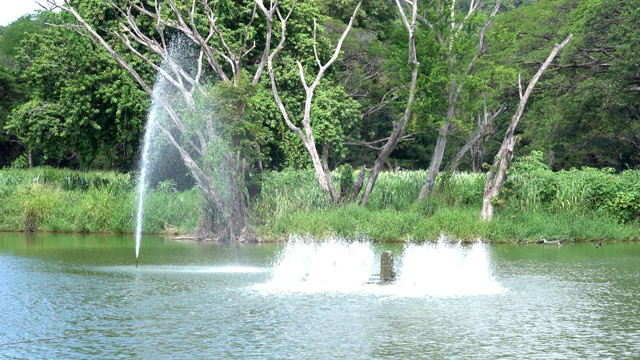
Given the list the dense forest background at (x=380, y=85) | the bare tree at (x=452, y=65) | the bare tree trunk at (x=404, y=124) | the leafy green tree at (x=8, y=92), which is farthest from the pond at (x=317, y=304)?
the leafy green tree at (x=8, y=92)

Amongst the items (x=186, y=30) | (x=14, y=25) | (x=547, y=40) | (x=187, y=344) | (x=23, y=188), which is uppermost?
(x=14, y=25)

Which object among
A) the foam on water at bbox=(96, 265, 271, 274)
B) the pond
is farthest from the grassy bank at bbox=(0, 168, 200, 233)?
the foam on water at bbox=(96, 265, 271, 274)

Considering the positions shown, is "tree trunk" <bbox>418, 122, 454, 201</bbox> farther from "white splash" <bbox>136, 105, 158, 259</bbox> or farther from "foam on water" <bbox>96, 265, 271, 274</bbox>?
"foam on water" <bbox>96, 265, 271, 274</bbox>

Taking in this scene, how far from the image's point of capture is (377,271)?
19.2 metres

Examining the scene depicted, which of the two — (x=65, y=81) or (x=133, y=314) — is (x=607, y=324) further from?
(x=65, y=81)

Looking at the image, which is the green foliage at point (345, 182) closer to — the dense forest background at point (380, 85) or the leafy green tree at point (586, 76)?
the dense forest background at point (380, 85)

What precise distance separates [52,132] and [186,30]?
8.70 metres

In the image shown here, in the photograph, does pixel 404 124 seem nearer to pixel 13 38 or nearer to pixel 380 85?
pixel 380 85

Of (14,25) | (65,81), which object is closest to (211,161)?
(65,81)

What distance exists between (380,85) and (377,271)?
3021 centimetres

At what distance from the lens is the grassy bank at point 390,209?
26.4m

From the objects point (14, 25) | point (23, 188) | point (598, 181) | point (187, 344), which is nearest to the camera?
point (187, 344)

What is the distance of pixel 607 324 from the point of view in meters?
13.3

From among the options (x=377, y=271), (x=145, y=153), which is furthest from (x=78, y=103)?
(x=377, y=271)
